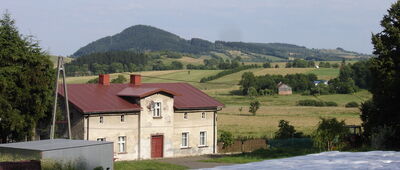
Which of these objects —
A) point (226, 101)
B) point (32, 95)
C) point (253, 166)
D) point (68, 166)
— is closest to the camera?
point (253, 166)

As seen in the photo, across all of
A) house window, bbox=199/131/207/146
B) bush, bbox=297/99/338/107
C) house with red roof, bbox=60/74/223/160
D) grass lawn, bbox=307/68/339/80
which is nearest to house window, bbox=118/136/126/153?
house with red roof, bbox=60/74/223/160

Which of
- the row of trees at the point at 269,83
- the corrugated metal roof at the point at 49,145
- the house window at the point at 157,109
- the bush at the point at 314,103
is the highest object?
the row of trees at the point at 269,83

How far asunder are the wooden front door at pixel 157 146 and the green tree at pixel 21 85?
8.01 meters

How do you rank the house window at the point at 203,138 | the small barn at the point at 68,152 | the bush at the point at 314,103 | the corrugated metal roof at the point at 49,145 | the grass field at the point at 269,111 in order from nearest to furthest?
the small barn at the point at 68,152
the corrugated metal roof at the point at 49,145
the house window at the point at 203,138
the grass field at the point at 269,111
the bush at the point at 314,103

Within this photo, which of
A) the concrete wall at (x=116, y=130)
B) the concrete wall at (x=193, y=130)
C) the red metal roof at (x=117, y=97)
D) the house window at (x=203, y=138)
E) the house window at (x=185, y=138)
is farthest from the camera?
the house window at (x=203, y=138)

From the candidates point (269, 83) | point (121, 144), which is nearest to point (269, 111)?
point (269, 83)

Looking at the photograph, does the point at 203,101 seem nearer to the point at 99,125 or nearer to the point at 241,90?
the point at 99,125

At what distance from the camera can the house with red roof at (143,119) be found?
40969 millimetres

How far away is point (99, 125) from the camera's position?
134ft

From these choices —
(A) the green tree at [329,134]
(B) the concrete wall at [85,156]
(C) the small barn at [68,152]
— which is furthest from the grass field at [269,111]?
(C) the small barn at [68,152]

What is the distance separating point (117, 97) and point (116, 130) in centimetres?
320

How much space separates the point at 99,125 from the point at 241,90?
83226 mm

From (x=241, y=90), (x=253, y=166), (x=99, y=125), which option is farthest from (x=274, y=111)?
(x=253, y=166)

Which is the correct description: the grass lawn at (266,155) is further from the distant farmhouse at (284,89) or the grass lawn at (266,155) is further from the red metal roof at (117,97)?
the distant farmhouse at (284,89)
